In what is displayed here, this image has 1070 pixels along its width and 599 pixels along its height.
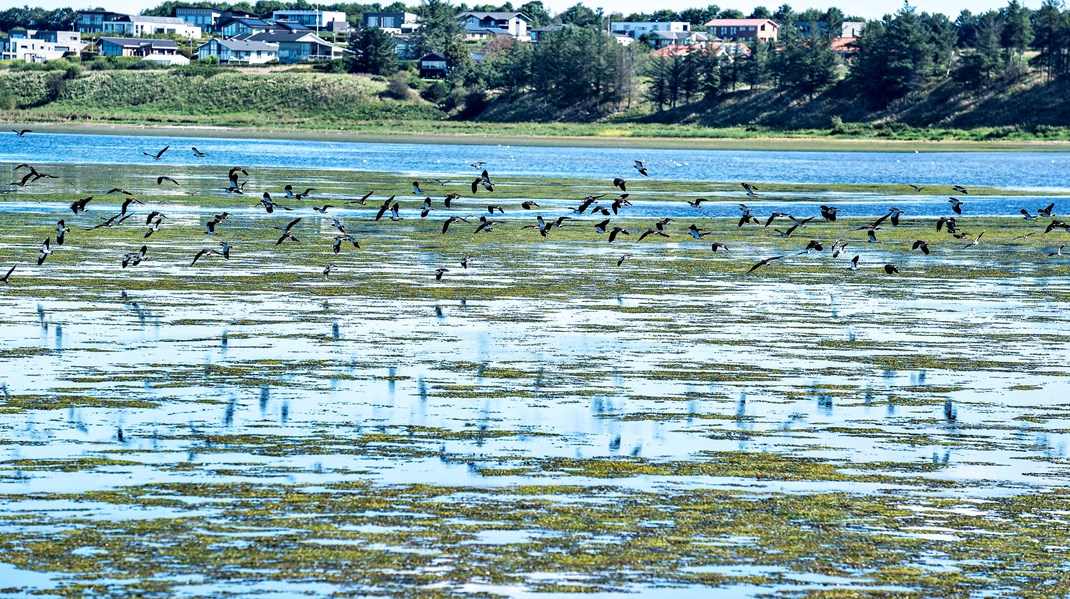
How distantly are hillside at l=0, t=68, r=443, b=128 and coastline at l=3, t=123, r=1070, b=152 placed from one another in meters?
10.8

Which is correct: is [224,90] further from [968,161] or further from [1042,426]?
[1042,426]

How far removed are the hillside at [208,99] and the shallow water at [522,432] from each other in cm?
13647

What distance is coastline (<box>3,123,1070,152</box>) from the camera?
133000 mm

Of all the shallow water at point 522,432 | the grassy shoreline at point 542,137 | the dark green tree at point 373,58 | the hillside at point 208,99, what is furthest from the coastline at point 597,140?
the shallow water at point 522,432

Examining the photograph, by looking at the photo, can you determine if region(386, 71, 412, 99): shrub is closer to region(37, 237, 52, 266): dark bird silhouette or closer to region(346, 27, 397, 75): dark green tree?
region(346, 27, 397, 75): dark green tree

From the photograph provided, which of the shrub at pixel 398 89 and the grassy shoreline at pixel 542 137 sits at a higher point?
the shrub at pixel 398 89

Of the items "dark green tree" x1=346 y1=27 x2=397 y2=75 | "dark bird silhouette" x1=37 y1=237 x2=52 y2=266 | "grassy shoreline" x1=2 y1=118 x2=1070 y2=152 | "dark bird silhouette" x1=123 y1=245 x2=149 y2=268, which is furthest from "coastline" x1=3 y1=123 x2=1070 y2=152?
"dark bird silhouette" x1=37 y1=237 x2=52 y2=266

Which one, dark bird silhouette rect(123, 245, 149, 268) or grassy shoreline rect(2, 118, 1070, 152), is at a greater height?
dark bird silhouette rect(123, 245, 149, 268)

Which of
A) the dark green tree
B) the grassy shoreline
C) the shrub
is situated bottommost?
the grassy shoreline

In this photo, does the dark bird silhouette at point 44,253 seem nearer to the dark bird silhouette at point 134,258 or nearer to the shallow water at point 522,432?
the shallow water at point 522,432

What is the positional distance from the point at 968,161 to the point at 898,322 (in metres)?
86.8

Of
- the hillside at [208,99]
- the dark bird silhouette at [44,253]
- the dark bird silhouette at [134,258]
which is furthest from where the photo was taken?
the hillside at [208,99]

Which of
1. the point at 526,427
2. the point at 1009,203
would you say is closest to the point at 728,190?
the point at 1009,203

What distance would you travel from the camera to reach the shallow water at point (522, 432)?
14445mm
